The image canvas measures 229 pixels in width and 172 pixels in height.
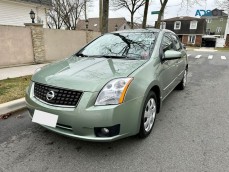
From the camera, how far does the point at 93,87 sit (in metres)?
2.21

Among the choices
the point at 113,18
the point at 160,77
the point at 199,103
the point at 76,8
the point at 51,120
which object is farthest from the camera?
the point at 113,18

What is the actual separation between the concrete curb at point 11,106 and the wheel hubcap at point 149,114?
8.23ft

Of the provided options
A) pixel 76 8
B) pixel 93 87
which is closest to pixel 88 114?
pixel 93 87

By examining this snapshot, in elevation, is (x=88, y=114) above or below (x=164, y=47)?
below

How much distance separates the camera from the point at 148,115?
2.78 m

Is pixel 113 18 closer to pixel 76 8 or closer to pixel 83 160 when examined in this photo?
pixel 76 8

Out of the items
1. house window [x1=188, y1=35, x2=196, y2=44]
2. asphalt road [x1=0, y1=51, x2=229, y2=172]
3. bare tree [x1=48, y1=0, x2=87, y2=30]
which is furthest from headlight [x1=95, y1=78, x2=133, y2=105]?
house window [x1=188, y1=35, x2=196, y2=44]

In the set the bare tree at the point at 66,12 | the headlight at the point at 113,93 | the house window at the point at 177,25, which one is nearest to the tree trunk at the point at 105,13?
the headlight at the point at 113,93

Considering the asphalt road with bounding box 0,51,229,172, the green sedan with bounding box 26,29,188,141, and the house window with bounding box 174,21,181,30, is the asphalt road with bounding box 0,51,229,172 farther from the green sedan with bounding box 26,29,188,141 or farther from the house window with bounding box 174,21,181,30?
the house window with bounding box 174,21,181,30

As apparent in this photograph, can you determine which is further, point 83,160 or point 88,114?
point 83,160

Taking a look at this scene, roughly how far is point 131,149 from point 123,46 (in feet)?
5.67

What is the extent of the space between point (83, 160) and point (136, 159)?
637 mm

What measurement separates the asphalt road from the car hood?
866mm

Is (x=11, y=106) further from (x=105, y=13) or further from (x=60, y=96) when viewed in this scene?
(x=105, y=13)
